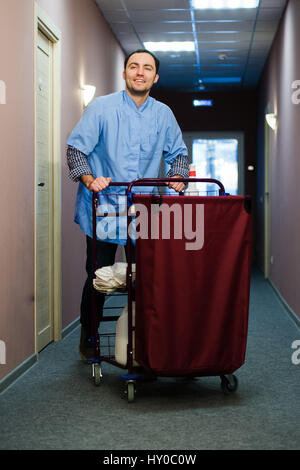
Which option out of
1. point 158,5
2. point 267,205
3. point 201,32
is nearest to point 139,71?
point 158,5

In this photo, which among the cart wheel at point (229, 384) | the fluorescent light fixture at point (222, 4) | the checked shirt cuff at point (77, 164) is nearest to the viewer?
the cart wheel at point (229, 384)

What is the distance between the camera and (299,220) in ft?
15.2

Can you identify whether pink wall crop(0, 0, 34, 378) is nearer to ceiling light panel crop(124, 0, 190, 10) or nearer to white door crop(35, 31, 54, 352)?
white door crop(35, 31, 54, 352)

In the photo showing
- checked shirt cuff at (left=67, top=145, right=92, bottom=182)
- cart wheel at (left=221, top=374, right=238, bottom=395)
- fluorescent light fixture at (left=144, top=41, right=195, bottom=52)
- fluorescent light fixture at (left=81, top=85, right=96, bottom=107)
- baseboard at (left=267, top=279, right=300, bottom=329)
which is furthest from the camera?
fluorescent light fixture at (left=144, top=41, right=195, bottom=52)

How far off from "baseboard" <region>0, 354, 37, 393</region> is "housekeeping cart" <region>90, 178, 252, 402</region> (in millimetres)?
597

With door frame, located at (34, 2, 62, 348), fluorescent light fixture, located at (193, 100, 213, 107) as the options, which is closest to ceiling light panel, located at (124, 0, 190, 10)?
door frame, located at (34, 2, 62, 348)

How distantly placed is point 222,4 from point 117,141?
3.23m

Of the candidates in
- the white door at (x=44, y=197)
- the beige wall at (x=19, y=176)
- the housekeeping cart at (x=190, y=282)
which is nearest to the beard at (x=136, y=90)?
the beige wall at (x=19, y=176)

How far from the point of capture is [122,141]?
9.82 feet

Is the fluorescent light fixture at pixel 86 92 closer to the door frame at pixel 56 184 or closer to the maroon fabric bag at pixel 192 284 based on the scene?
the door frame at pixel 56 184

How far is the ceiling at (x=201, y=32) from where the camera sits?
229 inches

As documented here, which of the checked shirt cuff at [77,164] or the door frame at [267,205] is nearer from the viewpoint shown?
the checked shirt cuff at [77,164]

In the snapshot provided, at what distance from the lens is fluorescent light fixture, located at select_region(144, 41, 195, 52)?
7.14 metres

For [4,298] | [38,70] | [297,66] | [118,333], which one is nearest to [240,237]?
[118,333]
